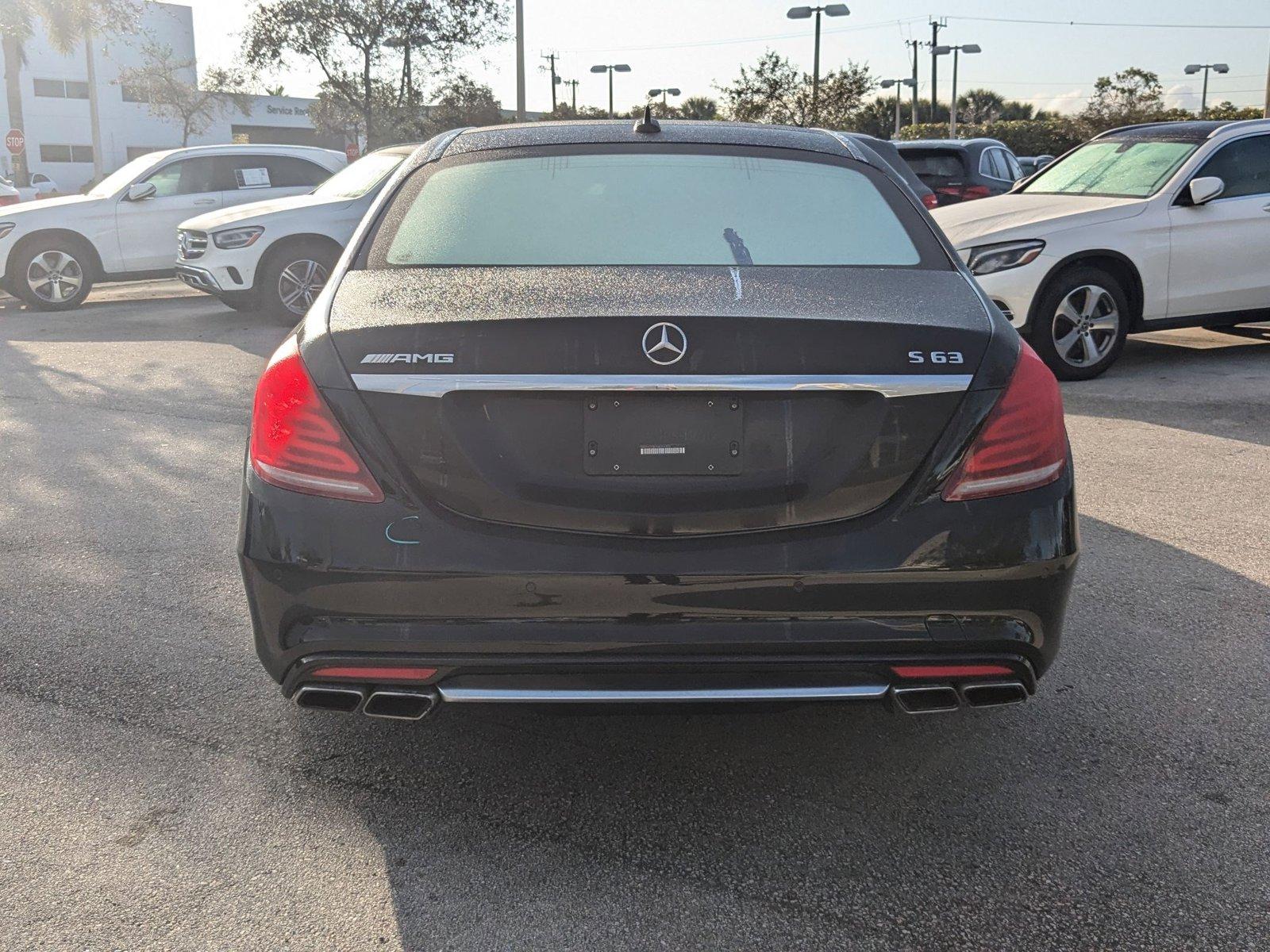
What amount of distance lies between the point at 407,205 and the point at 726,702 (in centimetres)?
166

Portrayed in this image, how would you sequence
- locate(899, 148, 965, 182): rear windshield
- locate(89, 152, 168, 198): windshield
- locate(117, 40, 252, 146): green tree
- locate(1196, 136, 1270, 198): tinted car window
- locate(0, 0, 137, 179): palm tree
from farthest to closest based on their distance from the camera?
locate(117, 40, 252, 146): green tree
locate(0, 0, 137, 179): palm tree
locate(89, 152, 168, 198): windshield
locate(899, 148, 965, 182): rear windshield
locate(1196, 136, 1270, 198): tinted car window

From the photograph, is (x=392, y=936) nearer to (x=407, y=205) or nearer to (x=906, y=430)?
(x=906, y=430)

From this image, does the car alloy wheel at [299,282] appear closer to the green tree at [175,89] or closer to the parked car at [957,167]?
the parked car at [957,167]

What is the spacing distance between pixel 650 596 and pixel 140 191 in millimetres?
13245

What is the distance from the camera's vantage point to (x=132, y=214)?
14250 mm

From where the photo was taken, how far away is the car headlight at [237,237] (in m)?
11.9

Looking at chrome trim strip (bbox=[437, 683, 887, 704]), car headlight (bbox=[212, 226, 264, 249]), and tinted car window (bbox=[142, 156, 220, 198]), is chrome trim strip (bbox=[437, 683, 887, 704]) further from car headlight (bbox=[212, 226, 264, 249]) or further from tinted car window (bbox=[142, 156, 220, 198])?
tinted car window (bbox=[142, 156, 220, 198])

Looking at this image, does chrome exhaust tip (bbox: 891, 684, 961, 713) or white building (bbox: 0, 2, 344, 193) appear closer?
chrome exhaust tip (bbox: 891, 684, 961, 713)

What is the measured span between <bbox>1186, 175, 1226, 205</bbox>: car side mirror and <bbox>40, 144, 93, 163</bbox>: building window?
239 ft

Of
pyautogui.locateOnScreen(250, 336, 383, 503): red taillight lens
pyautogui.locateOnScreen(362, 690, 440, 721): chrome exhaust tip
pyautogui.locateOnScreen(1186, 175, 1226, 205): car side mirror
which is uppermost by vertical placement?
pyautogui.locateOnScreen(1186, 175, 1226, 205): car side mirror

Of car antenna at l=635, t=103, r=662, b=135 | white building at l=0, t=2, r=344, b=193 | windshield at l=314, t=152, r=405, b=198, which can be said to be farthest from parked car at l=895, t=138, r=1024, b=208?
white building at l=0, t=2, r=344, b=193

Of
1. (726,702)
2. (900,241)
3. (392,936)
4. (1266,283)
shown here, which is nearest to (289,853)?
(392,936)

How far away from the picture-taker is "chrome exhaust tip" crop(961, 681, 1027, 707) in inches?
108

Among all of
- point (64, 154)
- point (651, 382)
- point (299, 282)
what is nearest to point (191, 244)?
point (299, 282)
